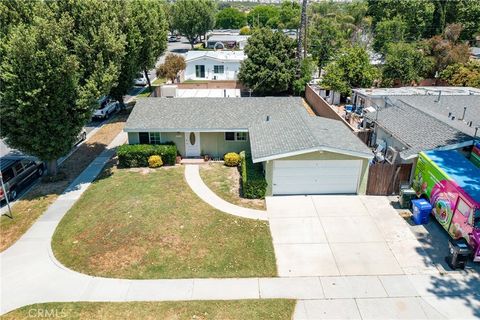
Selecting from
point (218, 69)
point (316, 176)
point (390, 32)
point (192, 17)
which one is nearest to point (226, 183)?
point (316, 176)

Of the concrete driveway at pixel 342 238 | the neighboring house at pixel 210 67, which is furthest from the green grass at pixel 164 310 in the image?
the neighboring house at pixel 210 67

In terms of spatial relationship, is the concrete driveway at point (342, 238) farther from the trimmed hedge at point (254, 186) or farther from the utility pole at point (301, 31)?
the utility pole at point (301, 31)

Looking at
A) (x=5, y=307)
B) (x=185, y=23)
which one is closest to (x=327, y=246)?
(x=5, y=307)

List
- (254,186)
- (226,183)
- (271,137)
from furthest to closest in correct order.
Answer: (226,183) < (271,137) < (254,186)

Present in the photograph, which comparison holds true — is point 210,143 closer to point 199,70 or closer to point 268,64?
point 268,64

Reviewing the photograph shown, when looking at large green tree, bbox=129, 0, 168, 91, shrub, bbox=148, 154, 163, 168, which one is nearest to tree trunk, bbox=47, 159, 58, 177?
shrub, bbox=148, 154, 163, 168

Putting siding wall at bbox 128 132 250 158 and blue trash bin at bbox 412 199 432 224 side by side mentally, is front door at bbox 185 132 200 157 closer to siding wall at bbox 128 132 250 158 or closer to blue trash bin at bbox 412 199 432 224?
siding wall at bbox 128 132 250 158
